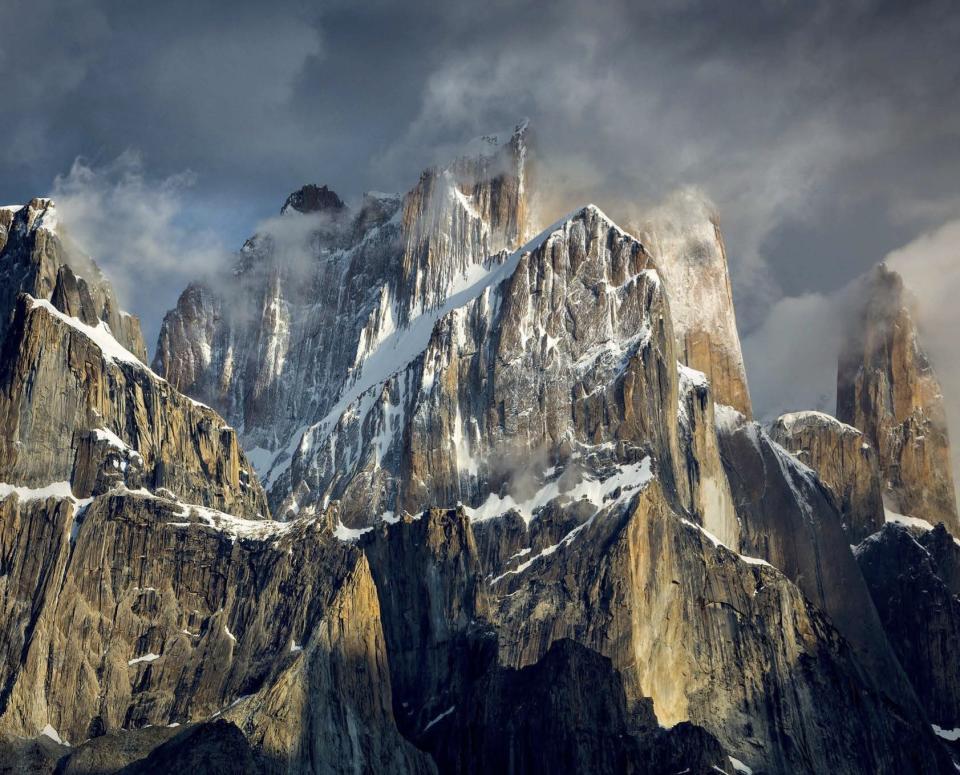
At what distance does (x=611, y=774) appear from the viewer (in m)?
198

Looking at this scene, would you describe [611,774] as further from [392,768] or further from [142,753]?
[142,753]

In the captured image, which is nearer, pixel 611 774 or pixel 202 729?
pixel 202 729

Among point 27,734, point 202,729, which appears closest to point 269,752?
point 202,729

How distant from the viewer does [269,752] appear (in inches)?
7397

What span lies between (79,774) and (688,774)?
47352 millimetres

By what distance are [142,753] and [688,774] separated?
42600 millimetres

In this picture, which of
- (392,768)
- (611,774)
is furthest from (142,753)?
(611,774)

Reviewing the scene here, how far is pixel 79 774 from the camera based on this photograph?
18862 centimetres

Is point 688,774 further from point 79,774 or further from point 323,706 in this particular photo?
point 79,774

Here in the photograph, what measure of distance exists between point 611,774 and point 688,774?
6.06m

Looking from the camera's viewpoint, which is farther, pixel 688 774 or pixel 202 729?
pixel 688 774

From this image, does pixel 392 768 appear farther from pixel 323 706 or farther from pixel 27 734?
pixel 27 734

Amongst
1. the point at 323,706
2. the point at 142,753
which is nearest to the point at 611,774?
the point at 323,706

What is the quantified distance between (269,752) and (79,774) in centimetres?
1438
